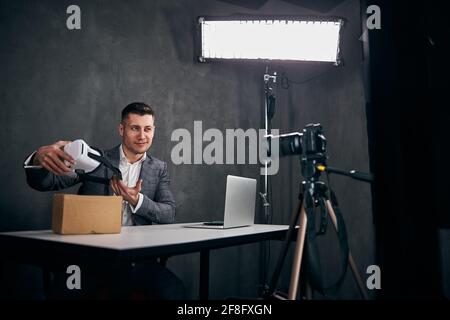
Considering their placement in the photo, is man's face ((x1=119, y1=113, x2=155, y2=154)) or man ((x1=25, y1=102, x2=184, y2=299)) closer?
man ((x1=25, y1=102, x2=184, y2=299))

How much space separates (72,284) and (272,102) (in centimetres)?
178

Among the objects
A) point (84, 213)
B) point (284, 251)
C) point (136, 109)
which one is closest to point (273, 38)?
point (136, 109)

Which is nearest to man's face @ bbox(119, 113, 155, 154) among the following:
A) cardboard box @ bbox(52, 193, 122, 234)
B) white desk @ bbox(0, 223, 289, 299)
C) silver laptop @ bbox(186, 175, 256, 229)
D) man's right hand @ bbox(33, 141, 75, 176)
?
silver laptop @ bbox(186, 175, 256, 229)

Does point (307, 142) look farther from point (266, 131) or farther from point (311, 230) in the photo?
point (266, 131)

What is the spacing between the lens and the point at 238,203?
6.06 ft

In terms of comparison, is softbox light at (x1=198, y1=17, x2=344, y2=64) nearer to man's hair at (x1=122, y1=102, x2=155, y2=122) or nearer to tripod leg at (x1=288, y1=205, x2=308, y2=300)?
man's hair at (x1=122, y1=102, x2=155, y2=122)

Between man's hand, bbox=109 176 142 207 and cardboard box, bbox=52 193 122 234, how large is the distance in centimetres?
33

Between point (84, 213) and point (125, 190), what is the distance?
0.45 m

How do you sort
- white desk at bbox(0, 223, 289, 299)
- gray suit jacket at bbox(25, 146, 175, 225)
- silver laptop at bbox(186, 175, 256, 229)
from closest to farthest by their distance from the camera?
1. white desk at bbox(0, 223, 289, 299)
2. silver laptop at bbox(186, 175, 256, 229)
3. gray suit jacket at bbox(25, 146, 175, 225)

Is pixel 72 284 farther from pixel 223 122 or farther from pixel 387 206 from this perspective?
pixel 223 122

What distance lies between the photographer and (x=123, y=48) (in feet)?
9.24

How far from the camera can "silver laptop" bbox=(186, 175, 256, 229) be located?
174 cm
